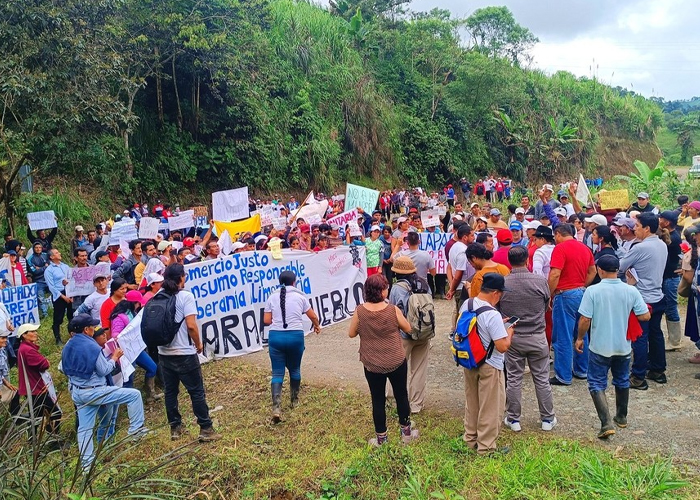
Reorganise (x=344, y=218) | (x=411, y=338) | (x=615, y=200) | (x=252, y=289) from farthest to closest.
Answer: (x=344, y=218) < (x=615, y=200) < (x=252, y=289) < (x=411, y=338)

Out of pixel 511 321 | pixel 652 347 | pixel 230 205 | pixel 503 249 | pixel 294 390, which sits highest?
pixel 230 205

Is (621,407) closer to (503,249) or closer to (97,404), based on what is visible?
(503,249)

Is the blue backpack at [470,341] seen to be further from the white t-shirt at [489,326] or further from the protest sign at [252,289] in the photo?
the protest sign at [252,289]

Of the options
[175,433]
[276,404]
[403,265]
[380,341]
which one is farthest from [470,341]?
[175,433]

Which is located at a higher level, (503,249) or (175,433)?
(503,249)

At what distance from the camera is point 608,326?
4.79 m

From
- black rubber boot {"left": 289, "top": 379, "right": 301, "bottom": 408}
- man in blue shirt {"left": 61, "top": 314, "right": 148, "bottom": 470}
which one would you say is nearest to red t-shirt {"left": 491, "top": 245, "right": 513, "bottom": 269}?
black rubber boot {"left": 289, "top": 379, "right": 301, "bottom": 408}

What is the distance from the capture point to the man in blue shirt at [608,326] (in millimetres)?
4781

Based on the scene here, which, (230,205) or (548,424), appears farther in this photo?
(230,205)

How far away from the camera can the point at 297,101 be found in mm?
24875

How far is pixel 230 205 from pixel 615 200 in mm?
7935

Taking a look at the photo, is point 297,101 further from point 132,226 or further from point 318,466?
point 318,466

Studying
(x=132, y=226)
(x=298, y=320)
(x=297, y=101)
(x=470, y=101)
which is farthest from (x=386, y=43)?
(x=298, y=320)

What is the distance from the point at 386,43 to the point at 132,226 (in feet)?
85.7
